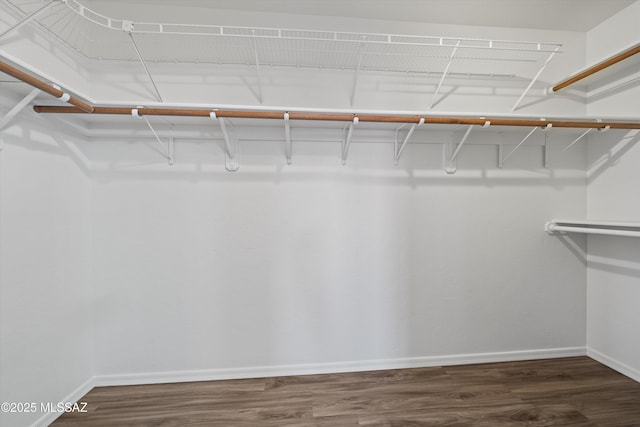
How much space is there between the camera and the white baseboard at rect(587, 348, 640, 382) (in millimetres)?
1774

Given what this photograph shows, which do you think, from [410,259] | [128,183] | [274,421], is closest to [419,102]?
[410,259]

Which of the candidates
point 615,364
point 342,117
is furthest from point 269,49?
point 615,364

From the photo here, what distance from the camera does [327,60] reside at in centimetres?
183

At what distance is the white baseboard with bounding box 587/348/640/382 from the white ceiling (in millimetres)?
2503

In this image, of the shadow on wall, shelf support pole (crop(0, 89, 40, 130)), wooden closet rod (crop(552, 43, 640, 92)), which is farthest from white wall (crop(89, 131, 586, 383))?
shelf support pole (crop(0, 89, 40, 130))

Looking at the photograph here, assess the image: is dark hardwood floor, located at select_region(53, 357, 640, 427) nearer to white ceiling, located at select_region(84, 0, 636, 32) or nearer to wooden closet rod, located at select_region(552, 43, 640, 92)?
wooden closet rod, located at select_region(552, 43, 640, 92)

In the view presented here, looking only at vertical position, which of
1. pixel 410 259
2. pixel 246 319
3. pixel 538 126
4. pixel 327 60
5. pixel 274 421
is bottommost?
pixel 274 421

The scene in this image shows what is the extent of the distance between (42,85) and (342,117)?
1.40 meters

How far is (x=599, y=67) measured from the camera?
1.64 meters

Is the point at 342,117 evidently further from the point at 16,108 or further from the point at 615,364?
the point at 615,364

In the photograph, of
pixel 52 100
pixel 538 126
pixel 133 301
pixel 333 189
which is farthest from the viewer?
pixel 333 189

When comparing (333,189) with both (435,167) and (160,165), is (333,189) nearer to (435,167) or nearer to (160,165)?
(435,167)

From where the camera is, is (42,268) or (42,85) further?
(42,268)

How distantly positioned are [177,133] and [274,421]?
1927 mm
